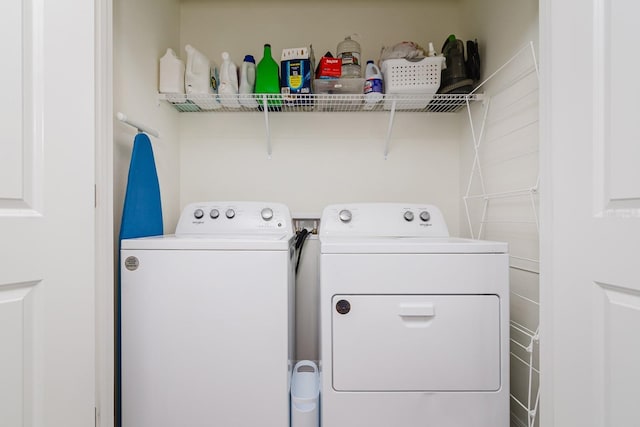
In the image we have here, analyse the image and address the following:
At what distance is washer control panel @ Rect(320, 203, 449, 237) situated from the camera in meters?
1.58

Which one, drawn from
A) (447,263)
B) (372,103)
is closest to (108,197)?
(447,263)

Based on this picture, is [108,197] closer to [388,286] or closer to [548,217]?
[388,286]

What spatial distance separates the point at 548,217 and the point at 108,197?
143cm

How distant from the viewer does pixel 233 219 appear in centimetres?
159

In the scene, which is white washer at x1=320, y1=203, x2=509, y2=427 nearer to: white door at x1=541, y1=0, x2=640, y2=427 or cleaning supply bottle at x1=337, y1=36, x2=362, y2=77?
white door at x1=541, y1=0, x2=640, y2=427

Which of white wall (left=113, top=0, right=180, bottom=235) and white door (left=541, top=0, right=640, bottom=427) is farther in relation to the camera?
white wall (left=113, top=0, right=180, bottom=235)

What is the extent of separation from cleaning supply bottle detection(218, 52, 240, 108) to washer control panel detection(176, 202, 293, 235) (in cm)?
61

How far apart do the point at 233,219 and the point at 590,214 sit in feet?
4.82

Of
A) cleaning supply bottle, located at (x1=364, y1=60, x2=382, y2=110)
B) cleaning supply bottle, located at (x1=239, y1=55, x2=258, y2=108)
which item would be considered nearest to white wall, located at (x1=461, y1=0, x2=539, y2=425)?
cleaning supply bottle, located at (x1=364, y1=60, x2=382, y2=110)

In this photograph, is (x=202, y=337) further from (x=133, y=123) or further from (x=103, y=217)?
(x=133, y=123)

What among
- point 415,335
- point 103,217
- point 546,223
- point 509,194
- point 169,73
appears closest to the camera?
point 546,223

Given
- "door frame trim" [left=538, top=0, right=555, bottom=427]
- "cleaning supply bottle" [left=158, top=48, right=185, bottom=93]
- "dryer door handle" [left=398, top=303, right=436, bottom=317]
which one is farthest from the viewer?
"cleaning supply bottle" [left=158, top=48, right=185, bottom=93]

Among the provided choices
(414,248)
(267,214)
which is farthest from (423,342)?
(267,214)

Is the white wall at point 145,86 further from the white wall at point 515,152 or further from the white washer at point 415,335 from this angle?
the white wall at point 515,152
